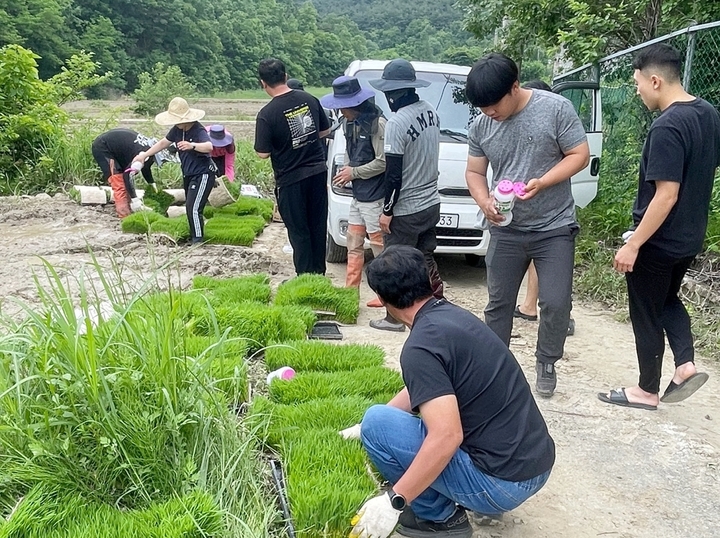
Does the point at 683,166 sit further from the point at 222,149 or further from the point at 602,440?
the point at 222,149

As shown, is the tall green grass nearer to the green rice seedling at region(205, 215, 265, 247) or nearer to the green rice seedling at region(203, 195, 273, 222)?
the green rice seedling at region(205, 215, 265, 247)

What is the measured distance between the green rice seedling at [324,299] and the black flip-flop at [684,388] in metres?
2.29

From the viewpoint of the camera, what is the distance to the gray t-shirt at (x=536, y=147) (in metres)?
3.62

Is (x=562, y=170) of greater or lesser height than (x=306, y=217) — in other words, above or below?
above

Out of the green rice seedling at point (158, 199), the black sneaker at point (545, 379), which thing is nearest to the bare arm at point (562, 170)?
the black sneaker at point (545, 379)

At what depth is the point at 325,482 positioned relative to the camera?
2.71 meters

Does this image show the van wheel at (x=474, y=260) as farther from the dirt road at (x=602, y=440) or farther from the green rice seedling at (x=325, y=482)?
the green rice seedling at (x=325, y=482)

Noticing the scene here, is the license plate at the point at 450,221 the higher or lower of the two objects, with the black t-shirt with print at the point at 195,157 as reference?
lower

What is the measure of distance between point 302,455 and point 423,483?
741 millimetres

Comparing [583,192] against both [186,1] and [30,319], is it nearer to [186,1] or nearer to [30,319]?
[30,319]

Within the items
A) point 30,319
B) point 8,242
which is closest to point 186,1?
point 8,242

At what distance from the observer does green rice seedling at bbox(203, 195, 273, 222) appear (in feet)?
30.1

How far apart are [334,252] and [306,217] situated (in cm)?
130

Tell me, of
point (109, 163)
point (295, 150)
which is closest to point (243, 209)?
point (109, 163)
